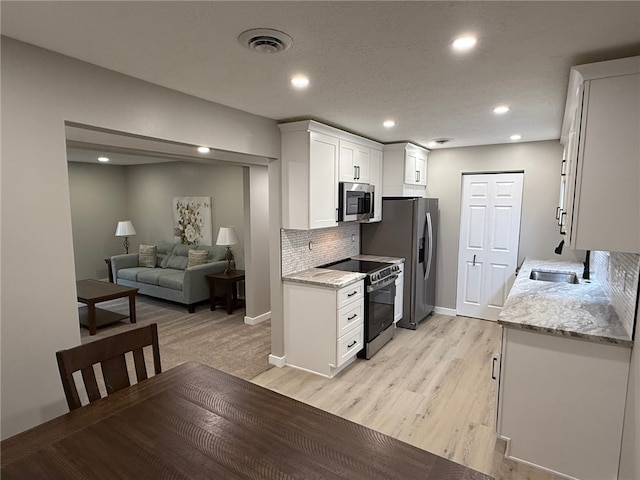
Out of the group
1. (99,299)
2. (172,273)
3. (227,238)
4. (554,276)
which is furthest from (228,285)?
(554,276)

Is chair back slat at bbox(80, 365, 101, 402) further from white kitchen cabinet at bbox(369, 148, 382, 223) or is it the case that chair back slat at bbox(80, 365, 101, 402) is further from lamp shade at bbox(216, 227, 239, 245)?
lamp shade at bbox(216, 227, 239, 245)

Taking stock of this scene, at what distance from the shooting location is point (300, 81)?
216 centimetres

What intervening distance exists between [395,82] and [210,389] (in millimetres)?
1964

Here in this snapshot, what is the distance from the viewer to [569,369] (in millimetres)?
2059

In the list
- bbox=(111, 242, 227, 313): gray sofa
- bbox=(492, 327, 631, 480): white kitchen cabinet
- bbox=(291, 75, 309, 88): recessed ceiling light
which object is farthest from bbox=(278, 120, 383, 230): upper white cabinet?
bbox=(111, 242, 227, 313): gray sofa

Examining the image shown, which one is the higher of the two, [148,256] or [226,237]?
[226,237]

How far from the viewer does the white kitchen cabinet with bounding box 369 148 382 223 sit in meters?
4.29

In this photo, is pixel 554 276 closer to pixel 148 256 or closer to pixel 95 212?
pixel 148 256

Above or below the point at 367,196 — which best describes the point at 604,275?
below

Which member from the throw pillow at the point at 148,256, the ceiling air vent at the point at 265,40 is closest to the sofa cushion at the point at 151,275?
the throw pillow at the point at 148,256

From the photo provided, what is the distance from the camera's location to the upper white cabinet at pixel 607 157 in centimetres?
173

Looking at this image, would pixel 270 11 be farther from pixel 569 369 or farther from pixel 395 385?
pixel 395 385

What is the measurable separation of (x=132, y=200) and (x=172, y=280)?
2984 millimetres

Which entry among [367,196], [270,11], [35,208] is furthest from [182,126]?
[367,196]
